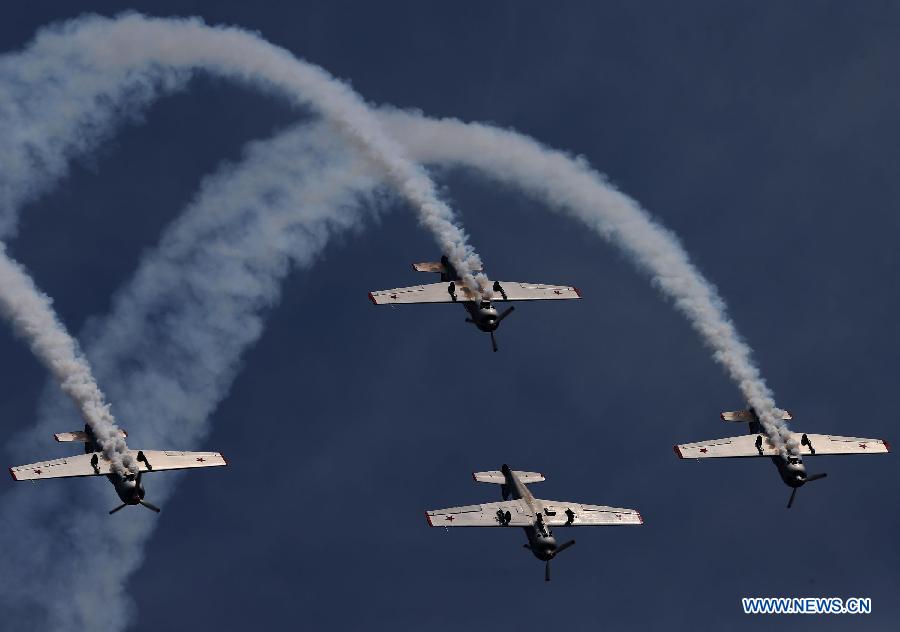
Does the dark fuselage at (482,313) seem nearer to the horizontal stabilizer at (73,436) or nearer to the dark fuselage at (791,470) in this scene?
the dark fuselage at (791,470)

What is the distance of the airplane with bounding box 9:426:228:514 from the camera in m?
133

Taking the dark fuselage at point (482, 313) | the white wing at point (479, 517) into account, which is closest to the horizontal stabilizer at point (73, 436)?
the white wing at point (479, 517)

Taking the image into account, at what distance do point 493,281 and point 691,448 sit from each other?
18473 millimetres

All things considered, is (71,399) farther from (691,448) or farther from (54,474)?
(691,448)

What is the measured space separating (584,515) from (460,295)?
1789cm

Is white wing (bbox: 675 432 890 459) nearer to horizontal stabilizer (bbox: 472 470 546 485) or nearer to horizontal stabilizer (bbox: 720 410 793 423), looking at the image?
horizontal stabilizer (bbox: 720 410 793 423)

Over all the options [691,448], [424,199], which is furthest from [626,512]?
[424,199]

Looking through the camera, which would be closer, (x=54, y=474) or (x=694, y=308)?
(x=54, y=474)

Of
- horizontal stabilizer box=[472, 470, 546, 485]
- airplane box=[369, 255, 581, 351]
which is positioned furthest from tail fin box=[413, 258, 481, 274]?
horizontal stabilizer box=[472, 470, 546, 485]

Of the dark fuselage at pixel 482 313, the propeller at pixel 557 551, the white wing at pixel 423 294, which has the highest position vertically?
the white wing at pixel 423 294

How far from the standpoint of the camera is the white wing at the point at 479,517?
143 meters

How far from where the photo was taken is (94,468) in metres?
134

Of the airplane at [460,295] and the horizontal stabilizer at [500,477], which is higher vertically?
the airplane at [460,295]

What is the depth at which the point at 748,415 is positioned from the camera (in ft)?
481
